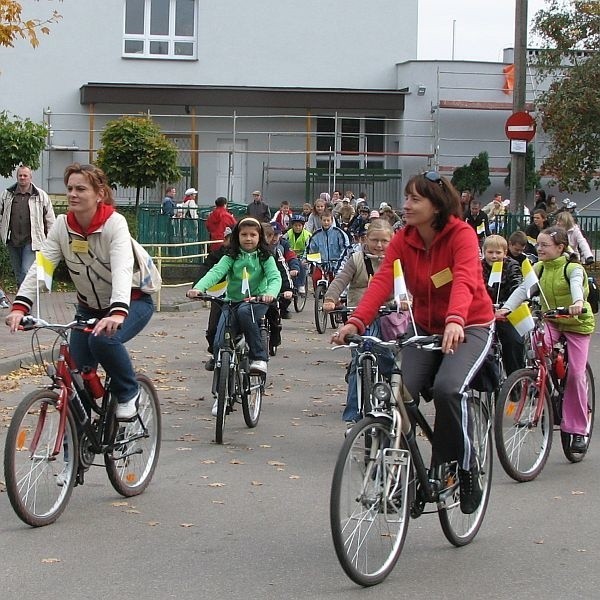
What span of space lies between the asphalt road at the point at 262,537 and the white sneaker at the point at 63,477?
8.6 inches

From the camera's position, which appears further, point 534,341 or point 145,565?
point 534,341

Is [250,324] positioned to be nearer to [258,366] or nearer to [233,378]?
[258,366]

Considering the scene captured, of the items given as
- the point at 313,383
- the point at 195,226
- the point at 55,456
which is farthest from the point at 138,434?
the point at 195,226

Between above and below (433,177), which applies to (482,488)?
below

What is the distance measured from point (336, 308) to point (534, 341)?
1961 mm

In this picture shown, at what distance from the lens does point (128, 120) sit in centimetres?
3019

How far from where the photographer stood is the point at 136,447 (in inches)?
308

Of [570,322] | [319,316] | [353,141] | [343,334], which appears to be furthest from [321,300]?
[353,141]

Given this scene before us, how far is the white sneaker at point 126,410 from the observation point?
290 inches

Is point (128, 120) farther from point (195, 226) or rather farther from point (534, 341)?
point (534, 341)

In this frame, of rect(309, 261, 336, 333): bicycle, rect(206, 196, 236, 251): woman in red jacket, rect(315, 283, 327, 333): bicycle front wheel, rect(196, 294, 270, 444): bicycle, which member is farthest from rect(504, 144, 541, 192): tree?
rect(196, 294, 270, 444): bicycle

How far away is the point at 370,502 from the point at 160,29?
35.7 m

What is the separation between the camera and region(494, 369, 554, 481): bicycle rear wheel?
8172 millimetres

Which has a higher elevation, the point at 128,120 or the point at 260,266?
the point at 128,120
